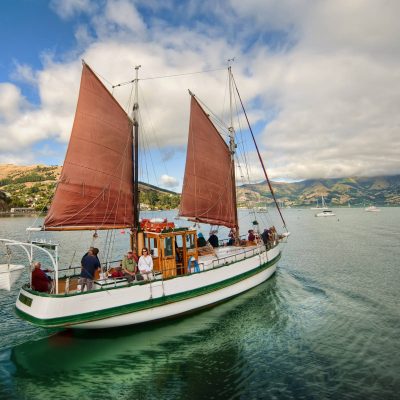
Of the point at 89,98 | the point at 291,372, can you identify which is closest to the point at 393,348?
the point at 291,372

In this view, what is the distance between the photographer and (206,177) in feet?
82.6

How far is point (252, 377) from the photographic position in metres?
11.5

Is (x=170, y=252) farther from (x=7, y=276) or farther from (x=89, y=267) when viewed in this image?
(x=7, y=276)

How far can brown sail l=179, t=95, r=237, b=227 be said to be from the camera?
24.5 metres

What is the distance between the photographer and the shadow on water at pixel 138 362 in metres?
10.7

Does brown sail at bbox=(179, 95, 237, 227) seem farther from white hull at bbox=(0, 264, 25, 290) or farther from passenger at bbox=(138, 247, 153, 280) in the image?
white hull at bbox=(0, 264, 25, 290)

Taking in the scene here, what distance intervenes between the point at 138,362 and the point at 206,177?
1535cm

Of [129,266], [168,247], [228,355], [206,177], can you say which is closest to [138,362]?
[228,355]

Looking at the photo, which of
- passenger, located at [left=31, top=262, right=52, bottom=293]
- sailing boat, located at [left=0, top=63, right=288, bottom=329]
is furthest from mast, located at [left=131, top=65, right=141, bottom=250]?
passenger, located at [left=31, top=262, right=52, bottom=293]

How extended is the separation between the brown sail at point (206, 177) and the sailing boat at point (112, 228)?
4914 millimetres

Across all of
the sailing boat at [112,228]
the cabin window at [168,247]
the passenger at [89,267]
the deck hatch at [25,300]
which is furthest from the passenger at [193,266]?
the deck hatch at [25,300]

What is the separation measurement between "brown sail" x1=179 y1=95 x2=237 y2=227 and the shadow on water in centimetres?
922

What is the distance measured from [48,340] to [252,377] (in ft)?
31.7

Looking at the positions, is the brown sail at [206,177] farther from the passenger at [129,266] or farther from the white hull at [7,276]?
the white hull at [7,276]
